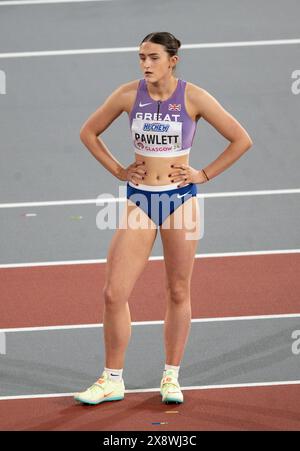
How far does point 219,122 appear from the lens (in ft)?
23.2

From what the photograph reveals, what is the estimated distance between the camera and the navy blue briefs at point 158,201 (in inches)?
279

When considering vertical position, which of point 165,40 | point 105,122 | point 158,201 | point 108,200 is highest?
point 108,200

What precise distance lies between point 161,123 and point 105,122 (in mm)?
464

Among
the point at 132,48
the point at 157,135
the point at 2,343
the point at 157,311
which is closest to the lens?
the point at 157,135

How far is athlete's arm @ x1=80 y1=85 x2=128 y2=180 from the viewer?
7102 mm

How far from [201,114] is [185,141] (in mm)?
195

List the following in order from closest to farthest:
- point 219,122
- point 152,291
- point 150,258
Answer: point 219,122 < point 152,291 < point 150,258

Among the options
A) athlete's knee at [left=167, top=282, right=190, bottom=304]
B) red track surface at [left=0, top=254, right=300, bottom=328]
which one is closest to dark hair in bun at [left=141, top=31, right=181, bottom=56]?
athlete's knee at [left=167, top=282, right=190, bottom=304]

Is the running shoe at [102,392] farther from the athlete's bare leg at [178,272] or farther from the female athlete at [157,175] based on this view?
the athlete's bare leg at [178,272]

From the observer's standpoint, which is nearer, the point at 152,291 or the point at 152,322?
the point at 152,322

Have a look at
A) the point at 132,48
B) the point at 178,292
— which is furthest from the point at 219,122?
the point at 132,48

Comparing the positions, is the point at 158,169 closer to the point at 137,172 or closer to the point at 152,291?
the point at 137,172

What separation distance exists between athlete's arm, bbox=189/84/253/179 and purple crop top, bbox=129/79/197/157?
0.27 feet
